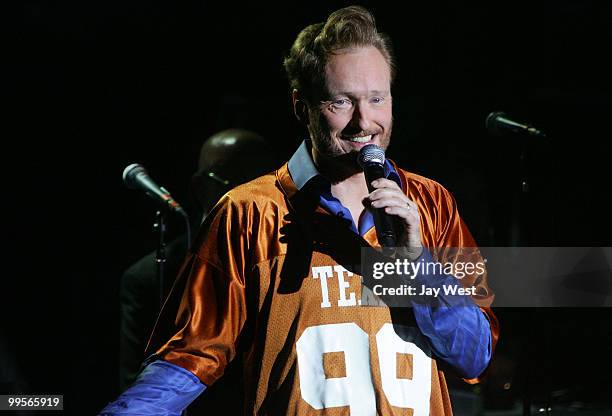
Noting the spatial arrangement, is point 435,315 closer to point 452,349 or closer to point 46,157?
point 452,349

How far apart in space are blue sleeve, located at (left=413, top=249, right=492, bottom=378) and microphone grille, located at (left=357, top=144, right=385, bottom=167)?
9.8 inches

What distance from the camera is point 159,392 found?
1633 mm

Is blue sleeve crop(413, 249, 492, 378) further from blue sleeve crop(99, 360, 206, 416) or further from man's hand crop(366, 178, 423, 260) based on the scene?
blue sleeve crop(99, 360, 206, 416)

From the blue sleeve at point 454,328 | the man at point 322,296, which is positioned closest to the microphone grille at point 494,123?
the man at point 322,296

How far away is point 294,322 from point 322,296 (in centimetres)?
8

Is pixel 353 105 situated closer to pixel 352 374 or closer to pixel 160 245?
pixel 352 374

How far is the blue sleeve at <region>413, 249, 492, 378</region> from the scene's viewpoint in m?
1.73

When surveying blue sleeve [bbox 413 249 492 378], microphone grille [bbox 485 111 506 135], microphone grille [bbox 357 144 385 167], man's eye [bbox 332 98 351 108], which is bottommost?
blue sleeve [bbox 413 249 492 378]

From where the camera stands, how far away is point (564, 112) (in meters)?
4.30

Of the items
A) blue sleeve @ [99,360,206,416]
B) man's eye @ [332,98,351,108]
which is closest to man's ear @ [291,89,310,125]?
man's eye @ [332,98,351,108]

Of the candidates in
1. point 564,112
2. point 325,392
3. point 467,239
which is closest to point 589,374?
point 564,112

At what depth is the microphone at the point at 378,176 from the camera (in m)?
1.59

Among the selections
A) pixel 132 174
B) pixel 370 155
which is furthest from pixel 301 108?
pixel 132 174

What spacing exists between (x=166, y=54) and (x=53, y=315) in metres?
→ 1.44
